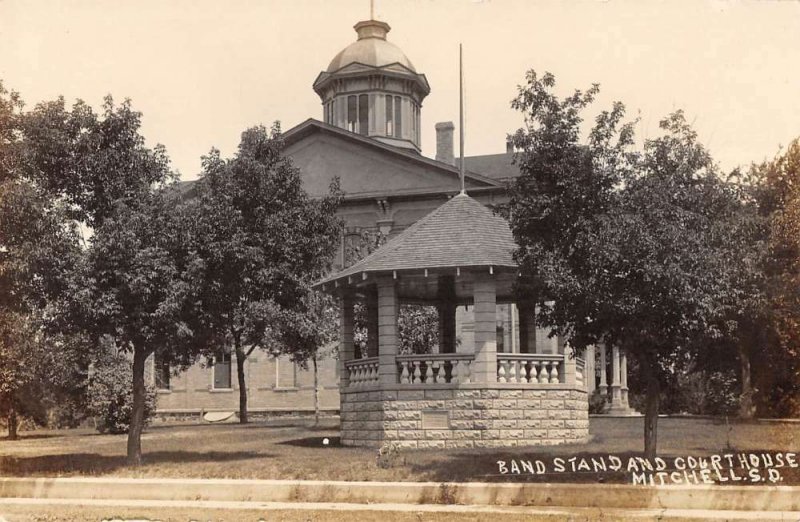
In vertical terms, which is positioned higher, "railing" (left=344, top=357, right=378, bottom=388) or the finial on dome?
the finial on dome

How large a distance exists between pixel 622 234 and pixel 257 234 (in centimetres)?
954

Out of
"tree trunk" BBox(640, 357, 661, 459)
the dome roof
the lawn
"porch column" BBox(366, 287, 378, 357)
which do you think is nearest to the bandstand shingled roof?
"porch column" BBox(366, 287, 378, 357)

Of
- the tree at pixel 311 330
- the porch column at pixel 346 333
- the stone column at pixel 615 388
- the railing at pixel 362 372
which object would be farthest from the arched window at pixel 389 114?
the railing at pixel 362 372

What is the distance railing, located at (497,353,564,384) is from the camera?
22.3 metres

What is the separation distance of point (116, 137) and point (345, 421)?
357 inches

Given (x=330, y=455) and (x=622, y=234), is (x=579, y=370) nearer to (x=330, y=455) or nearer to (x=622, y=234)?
(x=330, y=455)

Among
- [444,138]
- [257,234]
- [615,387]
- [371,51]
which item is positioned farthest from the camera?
[371,51]

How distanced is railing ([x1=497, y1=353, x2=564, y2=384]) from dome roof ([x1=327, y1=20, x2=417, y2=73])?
39.1 m

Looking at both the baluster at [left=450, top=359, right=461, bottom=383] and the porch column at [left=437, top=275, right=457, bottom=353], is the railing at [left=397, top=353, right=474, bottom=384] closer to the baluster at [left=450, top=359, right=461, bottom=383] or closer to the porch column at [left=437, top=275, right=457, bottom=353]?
the baluster at [left=450, top=359, right=461, bottom=383]

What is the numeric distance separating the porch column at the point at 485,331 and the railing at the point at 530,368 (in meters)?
0.36

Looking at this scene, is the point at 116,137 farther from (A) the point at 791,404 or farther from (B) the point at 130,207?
(A) the point at 791,404

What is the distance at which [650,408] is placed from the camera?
16.4m

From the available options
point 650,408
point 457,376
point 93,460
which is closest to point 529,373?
point 457,376

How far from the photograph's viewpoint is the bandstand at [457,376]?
21641mm
